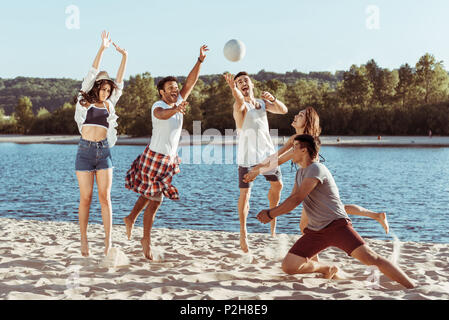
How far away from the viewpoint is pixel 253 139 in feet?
18.2

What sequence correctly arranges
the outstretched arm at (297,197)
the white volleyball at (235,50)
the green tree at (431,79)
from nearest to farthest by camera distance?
the outstretched arm at (297,197) < the white volleyball at (235,50) < the green tree at (431,79)

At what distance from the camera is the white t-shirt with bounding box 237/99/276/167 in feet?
18.1

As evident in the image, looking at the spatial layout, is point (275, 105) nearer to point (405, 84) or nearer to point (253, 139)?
point (253, 139)

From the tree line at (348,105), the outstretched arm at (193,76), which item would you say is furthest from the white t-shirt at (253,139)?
the tree line at (348,105)

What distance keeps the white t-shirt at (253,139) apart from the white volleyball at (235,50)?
1.33 meters

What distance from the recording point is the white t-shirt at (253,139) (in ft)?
18.1

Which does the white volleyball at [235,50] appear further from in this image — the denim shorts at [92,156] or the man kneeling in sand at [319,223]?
the man kneeling in sand at [319,223]

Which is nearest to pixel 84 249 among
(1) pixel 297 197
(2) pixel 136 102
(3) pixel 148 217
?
(3) pixel 148 217

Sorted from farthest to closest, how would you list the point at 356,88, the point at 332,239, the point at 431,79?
the point at 356,88
the point at 431,79
the point at 332,239

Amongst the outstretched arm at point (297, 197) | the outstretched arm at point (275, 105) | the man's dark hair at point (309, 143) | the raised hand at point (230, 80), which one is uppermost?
the raised hand at point (230, 80)

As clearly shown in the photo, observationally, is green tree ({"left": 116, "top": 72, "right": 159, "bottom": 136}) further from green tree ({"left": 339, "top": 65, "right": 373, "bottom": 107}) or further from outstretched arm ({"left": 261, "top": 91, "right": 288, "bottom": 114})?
outstretched arm ({"left": 261, "top": 91, "right": 288, "bottom": 114})

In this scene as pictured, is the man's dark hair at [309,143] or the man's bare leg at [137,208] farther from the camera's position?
the man's bare leg at [137,208]

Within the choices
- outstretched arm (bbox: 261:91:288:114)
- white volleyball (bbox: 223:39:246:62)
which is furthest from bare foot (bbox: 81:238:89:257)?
white volleyball (bbox: 223:39:246:62)

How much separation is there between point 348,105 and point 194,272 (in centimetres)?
6746
